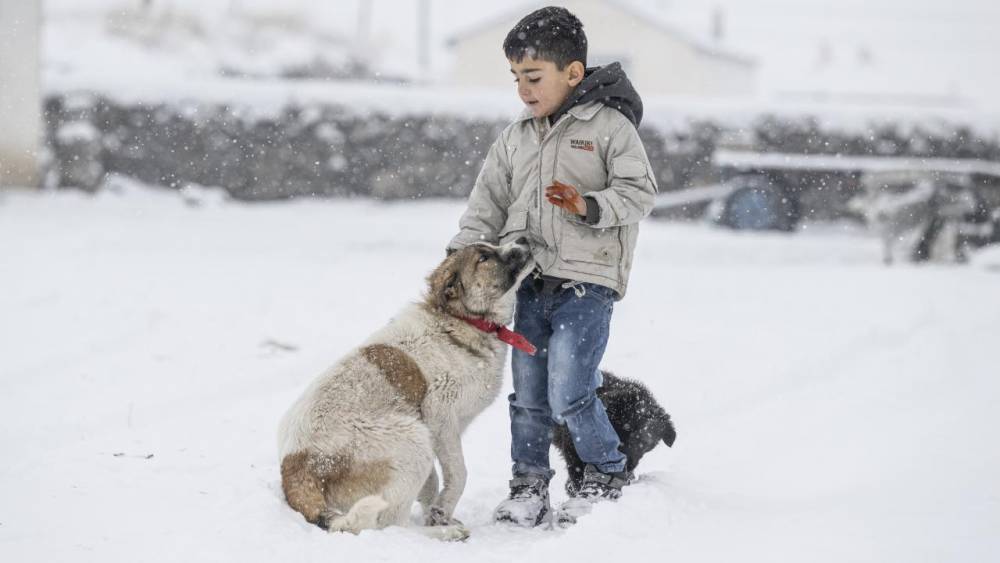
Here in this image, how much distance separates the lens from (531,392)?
447 cm

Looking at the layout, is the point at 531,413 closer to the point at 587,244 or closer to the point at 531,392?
the point at 531,392

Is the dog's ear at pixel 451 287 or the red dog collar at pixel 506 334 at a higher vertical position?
the dog's ear at pixel 451 287

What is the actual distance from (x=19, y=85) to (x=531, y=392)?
482 inches

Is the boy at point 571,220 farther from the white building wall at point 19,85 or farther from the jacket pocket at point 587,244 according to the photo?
the white building wall at point 19,85

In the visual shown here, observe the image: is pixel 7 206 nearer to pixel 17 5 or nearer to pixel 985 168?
pixel 17 5

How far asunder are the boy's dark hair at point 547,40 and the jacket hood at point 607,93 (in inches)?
4.9

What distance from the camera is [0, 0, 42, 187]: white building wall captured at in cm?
1375

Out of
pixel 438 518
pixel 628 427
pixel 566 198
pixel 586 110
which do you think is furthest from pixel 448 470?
pixel 586 110

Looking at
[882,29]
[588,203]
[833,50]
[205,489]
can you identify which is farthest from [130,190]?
[882,29]

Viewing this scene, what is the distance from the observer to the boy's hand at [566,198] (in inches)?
151

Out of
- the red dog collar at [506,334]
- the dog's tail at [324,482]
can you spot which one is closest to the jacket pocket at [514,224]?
the red dog collar at [506,334]

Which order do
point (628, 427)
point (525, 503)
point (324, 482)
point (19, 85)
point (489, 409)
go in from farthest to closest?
point (19, 85) → point (489, 409) → point (628, 427) → point (525, 503) → point (324, 482)

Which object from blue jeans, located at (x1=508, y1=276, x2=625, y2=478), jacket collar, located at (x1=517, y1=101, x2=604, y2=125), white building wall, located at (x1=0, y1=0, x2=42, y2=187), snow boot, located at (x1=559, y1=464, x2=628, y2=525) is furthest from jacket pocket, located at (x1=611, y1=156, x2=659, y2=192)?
white building wall, located at (x1=0, y1=0, x2=42, y2=187)

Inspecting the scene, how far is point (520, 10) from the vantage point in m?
30.2
